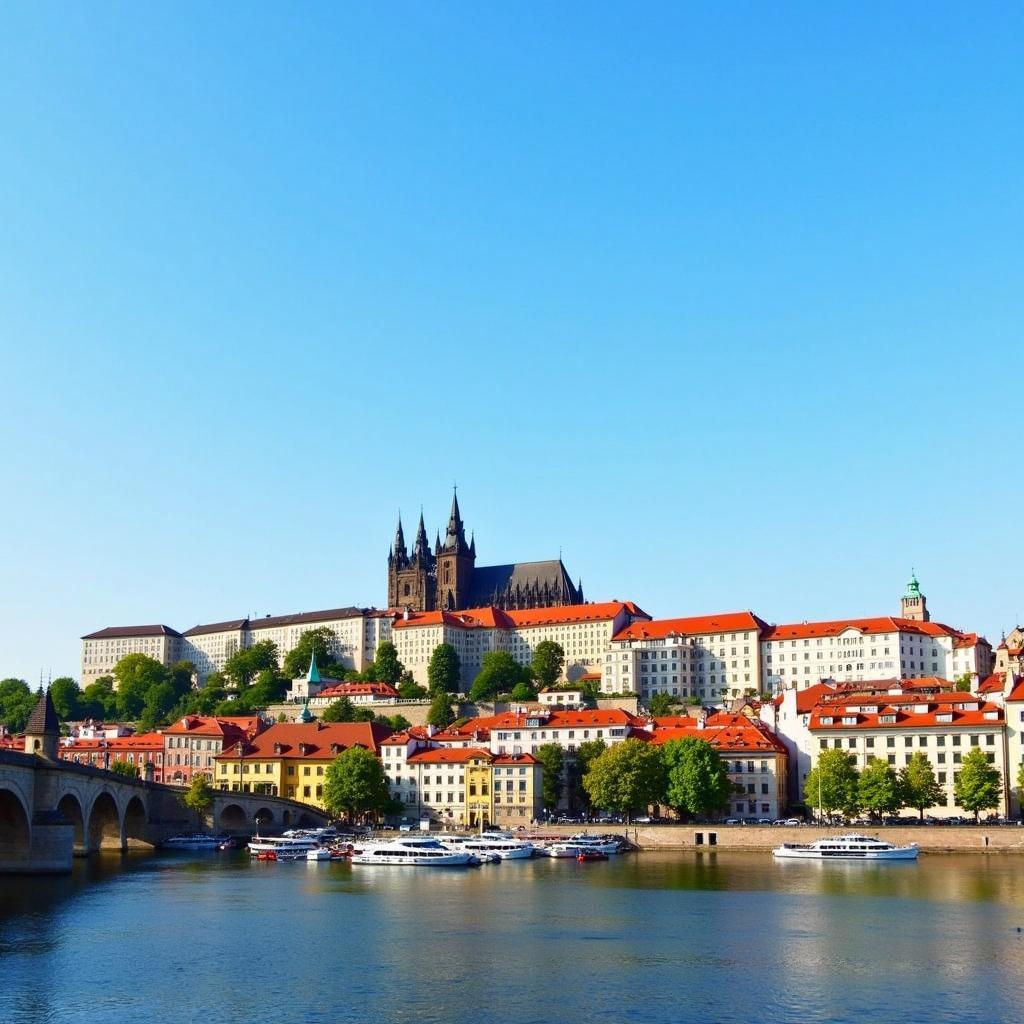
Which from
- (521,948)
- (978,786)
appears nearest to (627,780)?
(978,786)

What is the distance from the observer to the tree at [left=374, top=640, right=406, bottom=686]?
172 meters

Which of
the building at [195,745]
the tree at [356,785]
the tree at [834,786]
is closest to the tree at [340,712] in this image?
the building at [195,745]

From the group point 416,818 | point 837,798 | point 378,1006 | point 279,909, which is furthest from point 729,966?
point 416,818

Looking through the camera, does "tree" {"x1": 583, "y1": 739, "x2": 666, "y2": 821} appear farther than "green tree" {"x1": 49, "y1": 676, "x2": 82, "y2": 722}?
No

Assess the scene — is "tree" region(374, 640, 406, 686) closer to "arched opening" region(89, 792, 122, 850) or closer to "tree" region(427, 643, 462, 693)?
"tree" region(427, 643, 462, 693)

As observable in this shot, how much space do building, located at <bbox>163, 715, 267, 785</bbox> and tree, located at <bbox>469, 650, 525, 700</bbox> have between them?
38.9 meters

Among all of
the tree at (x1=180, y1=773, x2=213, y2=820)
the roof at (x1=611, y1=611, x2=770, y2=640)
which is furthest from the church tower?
the tree at (x1=180, y1=773, x2=213, y2=820)

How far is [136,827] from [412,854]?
22081 mm

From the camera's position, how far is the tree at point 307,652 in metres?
179

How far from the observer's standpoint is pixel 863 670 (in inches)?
5630

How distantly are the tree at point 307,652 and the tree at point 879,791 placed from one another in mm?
100644

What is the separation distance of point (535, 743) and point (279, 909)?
2051 inches

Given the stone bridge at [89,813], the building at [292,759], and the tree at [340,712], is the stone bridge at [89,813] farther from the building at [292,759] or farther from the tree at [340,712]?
the tree at [340,712]

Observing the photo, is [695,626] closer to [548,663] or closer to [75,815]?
[548,663]
